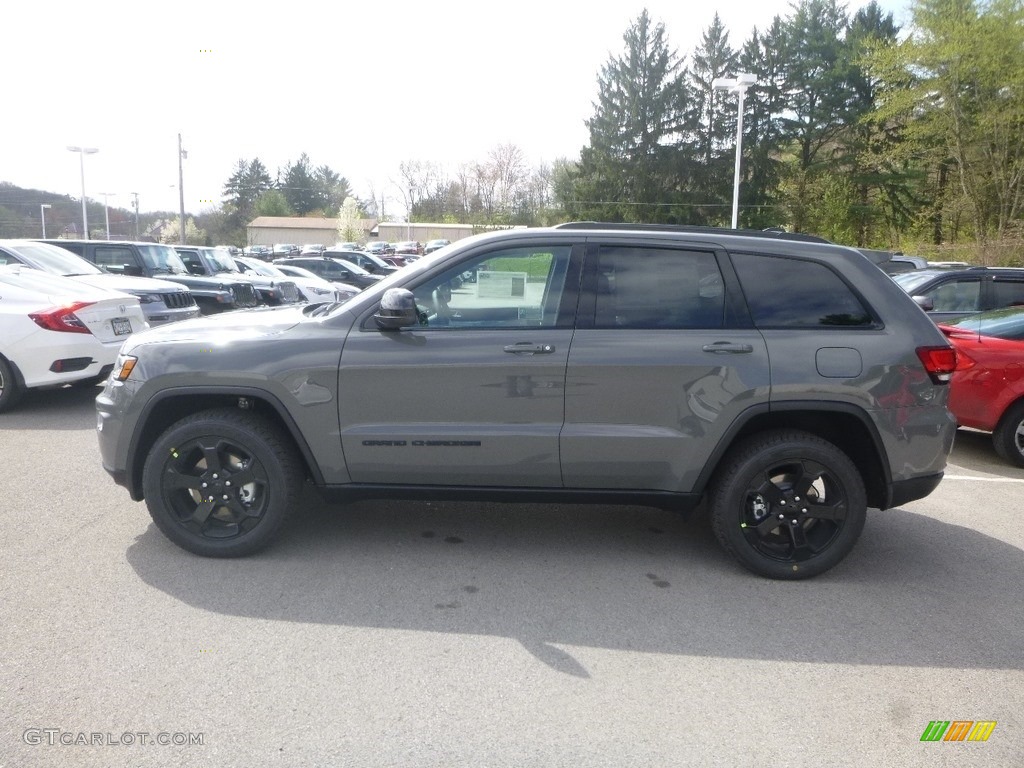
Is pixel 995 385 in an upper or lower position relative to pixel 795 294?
lower

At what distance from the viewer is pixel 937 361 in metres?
4.46

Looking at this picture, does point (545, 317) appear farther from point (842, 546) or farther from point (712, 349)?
point (842, 546)

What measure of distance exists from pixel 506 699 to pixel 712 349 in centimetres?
207

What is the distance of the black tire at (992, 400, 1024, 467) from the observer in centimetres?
722

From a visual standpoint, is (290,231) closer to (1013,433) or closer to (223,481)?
(1013,433)

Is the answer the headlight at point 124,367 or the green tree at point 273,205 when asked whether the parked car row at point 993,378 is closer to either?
the headlight at point 124,367

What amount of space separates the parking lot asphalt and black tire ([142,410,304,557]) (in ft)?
0.52

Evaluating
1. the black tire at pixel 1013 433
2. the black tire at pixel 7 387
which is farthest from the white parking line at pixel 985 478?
the black tire at pixel 7 387

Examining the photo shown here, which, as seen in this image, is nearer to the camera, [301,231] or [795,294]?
[795,294]

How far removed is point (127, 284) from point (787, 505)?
983 cm

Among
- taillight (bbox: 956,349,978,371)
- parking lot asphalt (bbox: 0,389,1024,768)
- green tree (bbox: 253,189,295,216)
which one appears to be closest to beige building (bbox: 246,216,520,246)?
green tree (bbox: 253,189,295,216)

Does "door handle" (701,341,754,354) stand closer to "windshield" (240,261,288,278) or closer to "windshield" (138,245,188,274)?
"windshield" (138,245,188,274)

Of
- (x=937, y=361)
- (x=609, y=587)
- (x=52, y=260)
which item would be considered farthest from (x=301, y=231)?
(x=937, y=361)

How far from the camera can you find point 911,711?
328 centimetres
